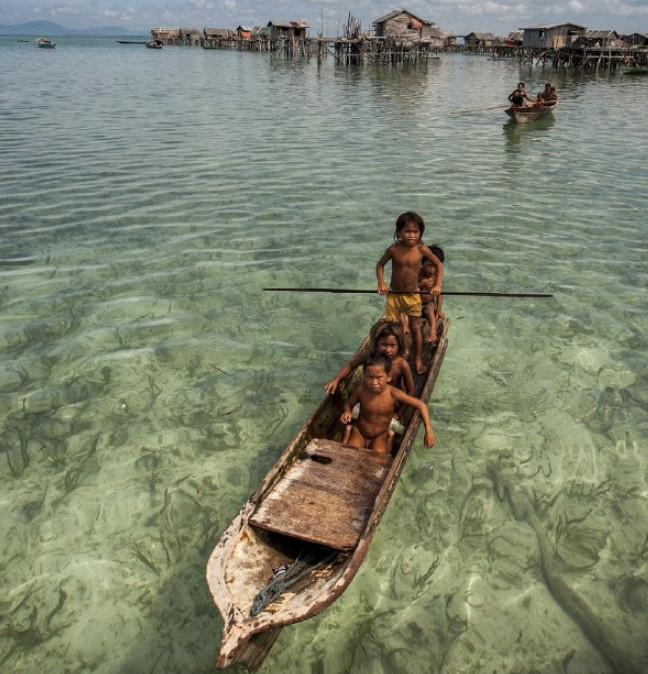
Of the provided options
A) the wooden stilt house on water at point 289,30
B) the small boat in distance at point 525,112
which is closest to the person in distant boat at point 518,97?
the small boat in distance at point 525,112

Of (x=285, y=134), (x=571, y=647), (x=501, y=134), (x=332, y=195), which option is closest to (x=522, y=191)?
(x=332, y=195)

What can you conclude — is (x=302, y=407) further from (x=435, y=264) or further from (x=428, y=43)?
(x=428, y=43)

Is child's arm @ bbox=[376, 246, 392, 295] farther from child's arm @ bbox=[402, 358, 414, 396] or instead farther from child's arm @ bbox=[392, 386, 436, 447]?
child's arm @ bbox=[392, 386, 436, 447]

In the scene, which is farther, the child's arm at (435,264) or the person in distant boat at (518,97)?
the person in distant boat at (518,97)

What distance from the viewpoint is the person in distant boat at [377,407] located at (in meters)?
5.49

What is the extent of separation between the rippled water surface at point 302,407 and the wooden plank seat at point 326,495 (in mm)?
640

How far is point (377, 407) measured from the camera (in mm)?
5730

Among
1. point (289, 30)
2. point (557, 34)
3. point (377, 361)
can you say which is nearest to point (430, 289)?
point (377, 361)

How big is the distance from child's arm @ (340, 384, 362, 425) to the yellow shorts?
1791 millimetres

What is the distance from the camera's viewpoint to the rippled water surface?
14.7 ft

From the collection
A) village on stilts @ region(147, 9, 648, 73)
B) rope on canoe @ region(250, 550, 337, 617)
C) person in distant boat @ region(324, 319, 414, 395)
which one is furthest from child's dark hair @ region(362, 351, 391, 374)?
village on stilts @ region(147, 9, 648, 73)

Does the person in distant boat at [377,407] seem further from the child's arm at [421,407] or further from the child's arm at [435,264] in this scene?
the child's arm at [435,264]

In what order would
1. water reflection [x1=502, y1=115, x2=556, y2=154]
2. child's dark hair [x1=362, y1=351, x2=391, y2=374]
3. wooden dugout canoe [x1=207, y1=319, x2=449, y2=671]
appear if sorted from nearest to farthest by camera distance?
wooden dugout canoe [x1=207, y1=319, x2=449, y2=671] → child's dark hair [x1=362, y1=351, x2=391, y2=374] → water reflection [x1=502, y1=115, x2=556, y2=154]

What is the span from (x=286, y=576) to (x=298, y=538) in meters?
0.38
